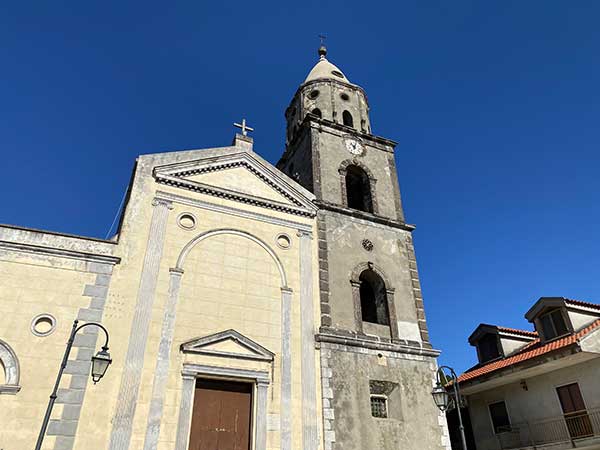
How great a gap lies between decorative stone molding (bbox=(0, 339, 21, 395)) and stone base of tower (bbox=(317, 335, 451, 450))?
8432mm

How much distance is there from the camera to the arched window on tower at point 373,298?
673 inches

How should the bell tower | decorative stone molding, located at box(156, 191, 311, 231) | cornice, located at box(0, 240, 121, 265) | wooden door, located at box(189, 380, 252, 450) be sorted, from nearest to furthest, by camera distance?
wooden door, located at box(189, 380, 252, 450) → cornice, located at box(0, 240, 121, 265) → the bell tower → decorative stone molding, located at box(156, 191, 311, 231)

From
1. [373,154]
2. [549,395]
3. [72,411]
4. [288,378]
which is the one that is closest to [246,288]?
[288,378]

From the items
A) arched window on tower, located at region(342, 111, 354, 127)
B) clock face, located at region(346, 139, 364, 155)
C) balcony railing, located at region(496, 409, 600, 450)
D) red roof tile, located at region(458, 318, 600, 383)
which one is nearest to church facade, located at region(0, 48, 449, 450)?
clock face, located at region(346, 139, 364, 155)

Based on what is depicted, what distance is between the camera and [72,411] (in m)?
11.3

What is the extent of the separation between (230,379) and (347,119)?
571 inches

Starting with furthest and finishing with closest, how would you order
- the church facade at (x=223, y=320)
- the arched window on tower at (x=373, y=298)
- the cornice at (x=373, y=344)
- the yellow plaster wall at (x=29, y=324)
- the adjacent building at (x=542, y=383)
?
1. the arched window on tower at (x=373, y=298)
2. the adjacent building at (x=542, y=383)
3. the cornice at (x=373, y=344)
4. the church facade at (x=223, y=320)
5. the yellow plaster wall at (x=29, y=324)

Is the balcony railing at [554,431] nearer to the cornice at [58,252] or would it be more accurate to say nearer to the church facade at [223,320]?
the church facade at [223,320]

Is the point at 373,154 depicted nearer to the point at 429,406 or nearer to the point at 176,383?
the point at 429,406

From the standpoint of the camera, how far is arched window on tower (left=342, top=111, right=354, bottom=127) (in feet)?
74.9

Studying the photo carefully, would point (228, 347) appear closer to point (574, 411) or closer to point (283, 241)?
point (283, 241)

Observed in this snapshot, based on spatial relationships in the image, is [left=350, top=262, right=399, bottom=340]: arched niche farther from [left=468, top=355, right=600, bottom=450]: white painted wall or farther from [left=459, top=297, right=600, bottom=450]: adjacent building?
[left=468, top=355, right=600, bottom=450]: white painted wall

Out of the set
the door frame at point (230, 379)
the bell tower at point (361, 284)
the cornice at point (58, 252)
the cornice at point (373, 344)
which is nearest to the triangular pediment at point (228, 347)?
the door frame at point (230, 379)

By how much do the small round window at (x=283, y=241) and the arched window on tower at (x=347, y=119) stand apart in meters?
8.55
